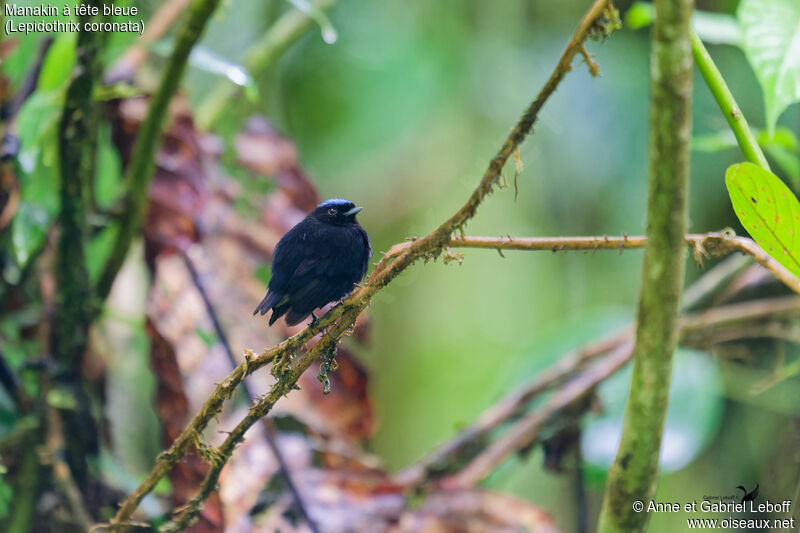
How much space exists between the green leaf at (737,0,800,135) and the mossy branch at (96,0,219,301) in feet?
1.82

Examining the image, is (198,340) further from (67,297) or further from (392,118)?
(392,118)

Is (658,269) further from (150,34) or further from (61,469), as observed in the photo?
(150,34)

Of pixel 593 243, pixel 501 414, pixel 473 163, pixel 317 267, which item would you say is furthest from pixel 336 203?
pixel 473 163

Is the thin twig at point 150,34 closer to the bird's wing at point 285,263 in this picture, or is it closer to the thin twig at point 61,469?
the thin twig at point 61,469

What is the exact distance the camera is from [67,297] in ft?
3.30

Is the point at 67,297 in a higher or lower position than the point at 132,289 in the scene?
lower

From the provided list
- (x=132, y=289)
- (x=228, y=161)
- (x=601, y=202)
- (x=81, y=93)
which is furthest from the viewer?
(x=601, y=202)

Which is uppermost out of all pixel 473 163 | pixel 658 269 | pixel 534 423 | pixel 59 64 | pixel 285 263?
pixel 473 163

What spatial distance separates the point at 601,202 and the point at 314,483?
44.8 inches

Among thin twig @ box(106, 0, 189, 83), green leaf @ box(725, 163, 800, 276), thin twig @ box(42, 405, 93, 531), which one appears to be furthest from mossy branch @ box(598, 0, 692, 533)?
thin twig @ box(106, 0, 189, 83)

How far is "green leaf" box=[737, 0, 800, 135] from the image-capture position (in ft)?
2.22

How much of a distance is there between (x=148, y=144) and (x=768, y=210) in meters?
0.76

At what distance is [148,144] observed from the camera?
0.99m

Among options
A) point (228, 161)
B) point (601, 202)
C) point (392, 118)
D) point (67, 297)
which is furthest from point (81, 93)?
point (601, 202)
